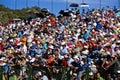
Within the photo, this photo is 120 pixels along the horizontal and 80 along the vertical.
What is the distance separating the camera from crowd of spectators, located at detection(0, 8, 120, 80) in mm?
20906

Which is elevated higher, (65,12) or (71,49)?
(65,12)

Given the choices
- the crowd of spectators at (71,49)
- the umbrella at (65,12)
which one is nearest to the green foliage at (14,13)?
the umbrella at (65,12)

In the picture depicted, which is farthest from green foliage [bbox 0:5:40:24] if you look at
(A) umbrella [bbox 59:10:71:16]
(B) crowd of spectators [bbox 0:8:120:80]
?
(B) crowd of spectators [bbox 0:8:120:80]

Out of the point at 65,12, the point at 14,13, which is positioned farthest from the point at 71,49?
the point at 14,13

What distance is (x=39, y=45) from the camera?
27.0m

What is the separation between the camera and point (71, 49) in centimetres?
2473

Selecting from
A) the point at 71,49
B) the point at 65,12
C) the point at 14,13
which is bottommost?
the point at 14,13

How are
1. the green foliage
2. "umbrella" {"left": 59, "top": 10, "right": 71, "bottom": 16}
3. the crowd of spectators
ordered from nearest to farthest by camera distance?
the crowd of spectators → "umbrella" {"left": 59, "top": 10, "right": 71, "bottom": 16} → the green foliage

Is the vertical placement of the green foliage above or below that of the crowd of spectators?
below

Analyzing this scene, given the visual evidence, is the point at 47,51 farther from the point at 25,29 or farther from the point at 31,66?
the point at 25,29

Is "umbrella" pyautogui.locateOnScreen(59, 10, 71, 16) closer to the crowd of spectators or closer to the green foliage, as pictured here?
the crowd of spectators

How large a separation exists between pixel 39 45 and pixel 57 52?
10.4ft

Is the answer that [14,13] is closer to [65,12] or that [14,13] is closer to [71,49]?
[65,12]

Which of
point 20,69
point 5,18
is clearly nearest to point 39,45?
point 20,69
